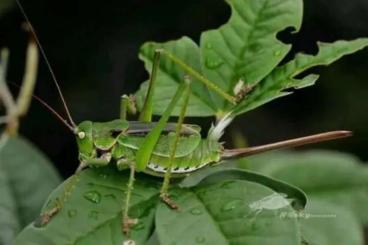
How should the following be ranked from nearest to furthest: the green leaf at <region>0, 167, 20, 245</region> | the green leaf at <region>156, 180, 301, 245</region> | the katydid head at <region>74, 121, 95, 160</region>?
the green leaf at <region>156, 180, 301, 245</region>, the katydid head at <region>74, 121, 95, 160</region>, the green leaf at <region>0, 167, 20, 245</region>

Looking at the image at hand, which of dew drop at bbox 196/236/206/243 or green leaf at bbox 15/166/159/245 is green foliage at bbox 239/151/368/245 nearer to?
green leaf at bbox 15/166/159/245

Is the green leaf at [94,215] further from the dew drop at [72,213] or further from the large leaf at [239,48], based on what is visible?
the large leaf at [239,48]

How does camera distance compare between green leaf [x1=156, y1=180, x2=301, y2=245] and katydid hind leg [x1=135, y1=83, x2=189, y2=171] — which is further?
katydid hind leg [x1=135, y1=83, x2=189, y2=171]

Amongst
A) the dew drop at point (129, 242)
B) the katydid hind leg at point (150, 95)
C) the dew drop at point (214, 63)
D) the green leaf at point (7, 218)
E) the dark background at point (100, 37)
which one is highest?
the dew drop at point (214, 63)

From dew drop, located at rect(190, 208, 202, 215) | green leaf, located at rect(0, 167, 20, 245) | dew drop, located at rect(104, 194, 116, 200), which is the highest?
dew drop, located at rect(104, 194, 116, 200)

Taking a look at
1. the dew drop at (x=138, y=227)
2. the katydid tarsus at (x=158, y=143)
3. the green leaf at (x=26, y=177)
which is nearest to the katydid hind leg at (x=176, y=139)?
the katydid tarsus at (x=158, y=143)

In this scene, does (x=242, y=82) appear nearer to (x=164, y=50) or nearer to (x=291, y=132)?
(x=164, y=50)

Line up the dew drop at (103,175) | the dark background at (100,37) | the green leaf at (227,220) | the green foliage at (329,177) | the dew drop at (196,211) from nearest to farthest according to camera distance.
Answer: the green leaf at (227,220)
the dew drop at (196,211)
the dew drop at (103,175)
the green foliage at (329,177)
the dark background at (100,37)

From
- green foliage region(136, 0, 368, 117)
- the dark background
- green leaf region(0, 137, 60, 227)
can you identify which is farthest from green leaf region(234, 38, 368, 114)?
the dark background
